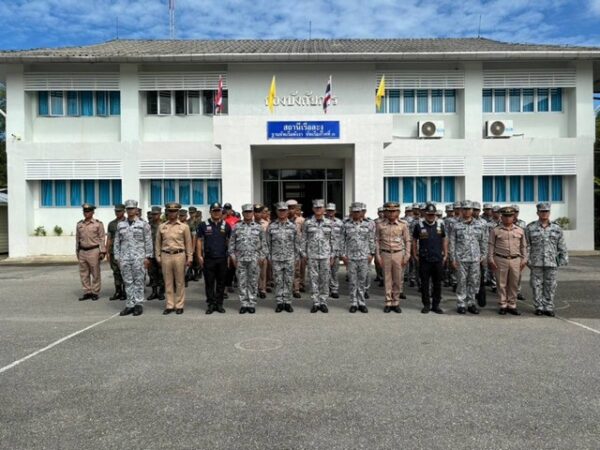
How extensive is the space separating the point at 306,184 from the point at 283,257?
1024cm

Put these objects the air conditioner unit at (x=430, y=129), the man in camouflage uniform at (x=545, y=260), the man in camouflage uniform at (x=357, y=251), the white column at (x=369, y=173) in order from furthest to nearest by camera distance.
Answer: the air conditioner unit at (x=430, y=129), the white column at (x=369, y=173), the man in camouflage uniform at (x=357, y=251), the man in camouflage uniform at (x=545, y=260)

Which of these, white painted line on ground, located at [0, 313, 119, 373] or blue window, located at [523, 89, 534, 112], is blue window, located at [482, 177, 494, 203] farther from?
white painted line on ground, located at [0, 313, 119, 373]

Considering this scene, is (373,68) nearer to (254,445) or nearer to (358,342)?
(358,342)

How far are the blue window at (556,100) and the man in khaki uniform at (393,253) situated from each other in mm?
13115

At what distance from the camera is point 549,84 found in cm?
1648

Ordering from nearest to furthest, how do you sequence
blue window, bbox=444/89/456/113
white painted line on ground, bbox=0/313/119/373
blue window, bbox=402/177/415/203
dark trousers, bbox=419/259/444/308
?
white painted line on ground, bbox=0/313/119/373
dark trousers, bbox=419/259/444/308
blue window, bbox=402/177/415/203
blue window, bbox=444/89/456/113

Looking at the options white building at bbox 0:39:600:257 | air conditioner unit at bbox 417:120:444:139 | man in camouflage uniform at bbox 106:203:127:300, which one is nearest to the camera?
man in camouflage uniform at bbox 106:203:127:300

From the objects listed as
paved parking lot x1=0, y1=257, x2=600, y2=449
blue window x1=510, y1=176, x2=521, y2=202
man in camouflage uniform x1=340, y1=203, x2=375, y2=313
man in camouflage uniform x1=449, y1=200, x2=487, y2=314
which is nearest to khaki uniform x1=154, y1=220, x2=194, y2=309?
paved parking lot x1=0, y1=257, x2=600, y2=449

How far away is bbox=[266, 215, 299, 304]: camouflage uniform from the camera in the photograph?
292 inches

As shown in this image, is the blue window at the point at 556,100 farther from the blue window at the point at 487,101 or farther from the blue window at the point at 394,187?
the blue window at the point at 394,187

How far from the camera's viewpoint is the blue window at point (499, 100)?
16.9m

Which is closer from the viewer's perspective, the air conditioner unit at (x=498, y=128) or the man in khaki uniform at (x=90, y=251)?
the man in khaki uniform at (x=90, y=251)

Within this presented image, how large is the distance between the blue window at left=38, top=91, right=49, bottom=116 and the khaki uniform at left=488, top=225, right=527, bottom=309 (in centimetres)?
1684

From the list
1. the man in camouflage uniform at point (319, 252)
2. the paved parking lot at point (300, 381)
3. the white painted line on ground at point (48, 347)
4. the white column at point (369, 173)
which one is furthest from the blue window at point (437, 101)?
the white painted line on ground at point (48, 347)
